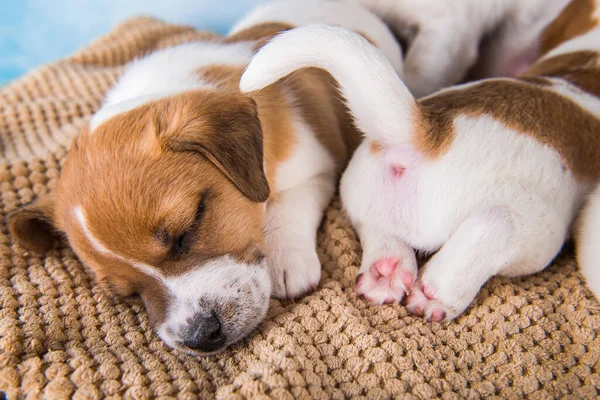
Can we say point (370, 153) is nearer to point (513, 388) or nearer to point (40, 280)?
point (513, 388)

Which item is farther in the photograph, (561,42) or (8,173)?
(561,42)

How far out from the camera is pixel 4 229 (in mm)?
2135

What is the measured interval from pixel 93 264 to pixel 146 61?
3.37 feet

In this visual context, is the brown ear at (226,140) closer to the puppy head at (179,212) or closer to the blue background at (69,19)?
the puppy head at (179,212)

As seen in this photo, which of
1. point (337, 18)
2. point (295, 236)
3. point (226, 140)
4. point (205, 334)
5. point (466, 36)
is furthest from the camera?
point (466, 36)

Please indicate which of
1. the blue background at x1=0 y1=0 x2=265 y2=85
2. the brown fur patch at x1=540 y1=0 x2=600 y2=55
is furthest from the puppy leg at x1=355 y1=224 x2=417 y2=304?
the blue background at x1=0 y1=0 x2=265 y2=85

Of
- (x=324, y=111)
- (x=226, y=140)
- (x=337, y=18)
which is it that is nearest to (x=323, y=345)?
(x=226, y=140)

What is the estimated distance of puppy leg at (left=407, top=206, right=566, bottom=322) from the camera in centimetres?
161

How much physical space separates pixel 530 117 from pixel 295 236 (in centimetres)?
91

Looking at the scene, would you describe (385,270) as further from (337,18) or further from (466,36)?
(466,36)

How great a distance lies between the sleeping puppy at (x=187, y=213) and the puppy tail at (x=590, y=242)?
37.1 inches

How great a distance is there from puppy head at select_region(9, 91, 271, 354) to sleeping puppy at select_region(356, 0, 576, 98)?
1.49 m

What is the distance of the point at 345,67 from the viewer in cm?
160

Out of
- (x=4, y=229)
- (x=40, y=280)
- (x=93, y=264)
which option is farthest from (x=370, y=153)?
(x=4, y=229)
